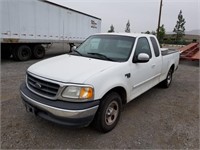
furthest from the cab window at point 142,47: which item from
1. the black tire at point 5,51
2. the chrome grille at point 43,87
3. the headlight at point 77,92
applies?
the black tire at point 5,51

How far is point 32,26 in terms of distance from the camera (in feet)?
32.1

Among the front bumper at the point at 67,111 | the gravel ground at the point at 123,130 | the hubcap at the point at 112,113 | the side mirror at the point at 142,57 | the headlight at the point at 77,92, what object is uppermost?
the side mirror at the point at 142,57

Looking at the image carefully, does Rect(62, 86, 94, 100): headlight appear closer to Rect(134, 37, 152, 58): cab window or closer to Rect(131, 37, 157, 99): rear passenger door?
Rect(131, 37, 157, 99): rear passenger door

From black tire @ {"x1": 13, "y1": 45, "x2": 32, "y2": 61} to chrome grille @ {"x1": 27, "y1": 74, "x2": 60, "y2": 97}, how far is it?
7815 millimetres

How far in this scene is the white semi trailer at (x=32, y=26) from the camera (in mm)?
8641

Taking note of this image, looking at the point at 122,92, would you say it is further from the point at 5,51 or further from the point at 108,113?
the point at 5,51

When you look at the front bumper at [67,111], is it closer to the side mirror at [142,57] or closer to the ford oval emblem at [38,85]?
the ford oval emblem at [38,85]

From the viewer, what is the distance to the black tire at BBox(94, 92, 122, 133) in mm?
2680

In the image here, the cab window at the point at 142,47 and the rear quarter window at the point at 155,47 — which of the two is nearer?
the cab window at the point at 142,47

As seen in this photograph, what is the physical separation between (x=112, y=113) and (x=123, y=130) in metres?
0.38

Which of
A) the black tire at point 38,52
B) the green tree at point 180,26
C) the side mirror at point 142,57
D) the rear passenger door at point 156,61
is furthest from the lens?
the green tree at point 180,26

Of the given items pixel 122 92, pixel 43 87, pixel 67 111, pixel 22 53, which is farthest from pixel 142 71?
pixel 22 53

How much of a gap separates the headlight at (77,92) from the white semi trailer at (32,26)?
312 inches

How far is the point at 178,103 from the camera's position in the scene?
4445 mm
